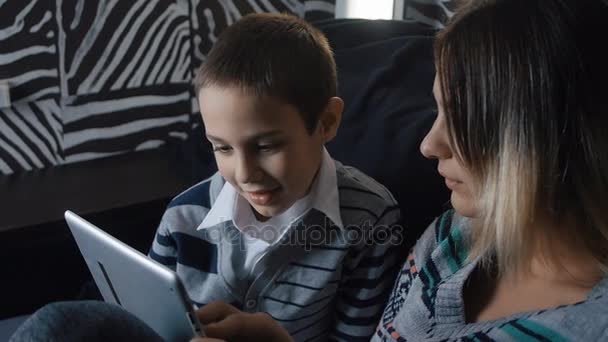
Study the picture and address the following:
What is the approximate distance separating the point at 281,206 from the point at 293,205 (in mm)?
33

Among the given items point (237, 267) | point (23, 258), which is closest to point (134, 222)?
point (23, 258)

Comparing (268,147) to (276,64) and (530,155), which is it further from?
(530,155)

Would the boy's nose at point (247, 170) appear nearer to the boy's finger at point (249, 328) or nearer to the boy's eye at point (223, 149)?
the boy's eye at point (223, 149)

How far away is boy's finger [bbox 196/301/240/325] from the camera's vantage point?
87cm

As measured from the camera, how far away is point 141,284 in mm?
712

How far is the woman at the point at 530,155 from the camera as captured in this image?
26.0 inches

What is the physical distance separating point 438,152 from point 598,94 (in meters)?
0.18

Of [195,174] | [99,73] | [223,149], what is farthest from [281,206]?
[99,73]

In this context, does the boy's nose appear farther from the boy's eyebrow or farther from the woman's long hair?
the woman's long hair

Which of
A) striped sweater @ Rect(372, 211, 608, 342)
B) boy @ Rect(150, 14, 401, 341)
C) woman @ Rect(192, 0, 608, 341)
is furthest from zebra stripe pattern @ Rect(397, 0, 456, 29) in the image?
woman @ Rect(192, 0, 608, 341)

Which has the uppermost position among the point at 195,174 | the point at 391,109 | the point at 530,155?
the point at 530,155

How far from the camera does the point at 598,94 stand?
2.19 ft

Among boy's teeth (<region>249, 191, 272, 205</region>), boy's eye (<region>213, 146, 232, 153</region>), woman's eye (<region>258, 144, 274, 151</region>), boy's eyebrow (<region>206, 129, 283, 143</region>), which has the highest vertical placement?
boy's eyebrow (<region>206, 129, 283, 143</region>)

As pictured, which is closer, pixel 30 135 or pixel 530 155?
pixel 530 155
